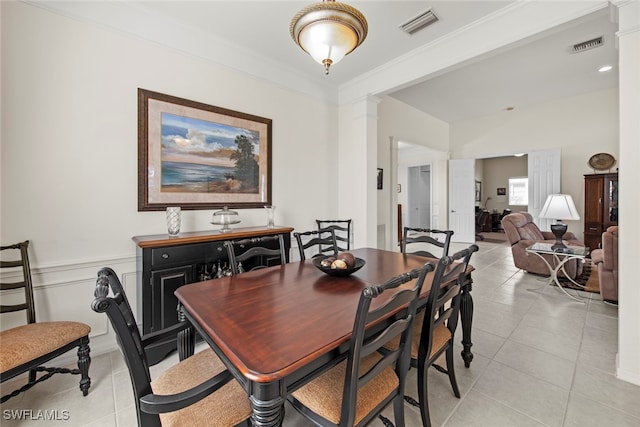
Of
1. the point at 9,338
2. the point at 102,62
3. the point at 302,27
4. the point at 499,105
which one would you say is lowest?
the point at 9,338

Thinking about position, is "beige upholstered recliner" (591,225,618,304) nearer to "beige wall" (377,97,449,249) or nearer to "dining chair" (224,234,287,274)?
"beige wall" (377,97,449,249)

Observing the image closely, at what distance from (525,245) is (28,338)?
560 centimetres

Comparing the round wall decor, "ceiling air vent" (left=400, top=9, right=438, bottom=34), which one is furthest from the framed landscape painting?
the round wall decor

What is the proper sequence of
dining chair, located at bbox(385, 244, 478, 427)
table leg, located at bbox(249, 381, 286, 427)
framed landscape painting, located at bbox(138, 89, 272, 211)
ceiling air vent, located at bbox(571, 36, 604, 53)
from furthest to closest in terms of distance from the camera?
ceiling air vent, located at bbox(571, 36, 604, 53) → framed landscape painting, located at bbox(138, 89, 272, 211) → dining chair, located at bbox(385, 244, 478, 427) → table leg, located at bbox(249, 381, 286, 427)

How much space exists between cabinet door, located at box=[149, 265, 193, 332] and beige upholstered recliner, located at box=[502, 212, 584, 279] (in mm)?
4686

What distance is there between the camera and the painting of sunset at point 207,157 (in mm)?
2607

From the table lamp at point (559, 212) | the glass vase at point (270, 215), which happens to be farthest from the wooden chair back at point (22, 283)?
the table lamp at point (559, 212)

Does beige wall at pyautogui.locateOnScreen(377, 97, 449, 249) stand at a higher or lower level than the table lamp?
higher

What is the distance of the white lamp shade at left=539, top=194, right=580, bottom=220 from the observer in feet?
12.4

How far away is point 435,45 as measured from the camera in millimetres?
2996

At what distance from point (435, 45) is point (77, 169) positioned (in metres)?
3.63

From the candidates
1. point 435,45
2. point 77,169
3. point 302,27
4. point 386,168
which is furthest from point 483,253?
point 77,169

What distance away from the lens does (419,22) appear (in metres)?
2.66

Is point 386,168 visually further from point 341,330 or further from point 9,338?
point 9,338
